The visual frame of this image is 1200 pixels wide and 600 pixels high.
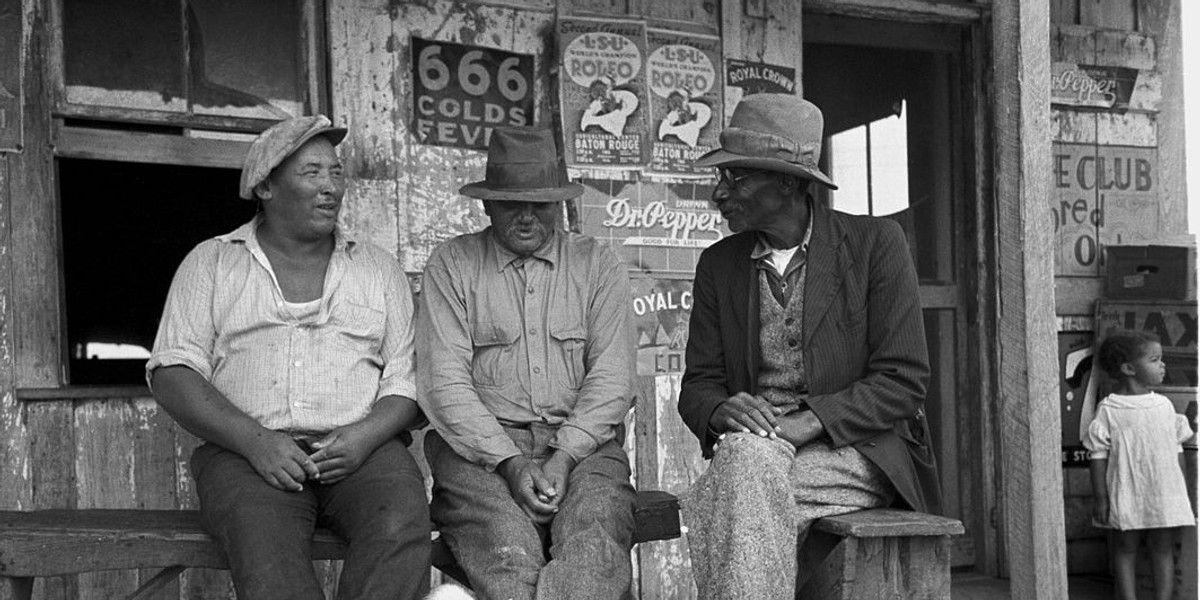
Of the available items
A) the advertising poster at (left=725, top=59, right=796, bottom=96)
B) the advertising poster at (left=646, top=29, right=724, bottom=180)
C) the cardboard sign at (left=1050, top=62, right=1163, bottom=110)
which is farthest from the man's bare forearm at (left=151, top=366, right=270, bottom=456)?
the cardboard sign at (left=1050, top=62, right=1163, bottom=110)

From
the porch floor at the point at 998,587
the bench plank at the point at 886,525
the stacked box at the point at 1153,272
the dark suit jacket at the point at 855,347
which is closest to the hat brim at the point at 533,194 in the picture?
the dark suit jacket at the point at 855,347

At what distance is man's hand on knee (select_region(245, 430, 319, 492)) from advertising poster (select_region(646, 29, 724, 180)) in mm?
1999

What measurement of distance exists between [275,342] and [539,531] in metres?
0.98

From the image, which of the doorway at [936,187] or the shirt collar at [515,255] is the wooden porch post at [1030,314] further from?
the doorway at [936,187]

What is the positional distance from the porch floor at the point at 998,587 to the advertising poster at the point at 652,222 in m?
1.93

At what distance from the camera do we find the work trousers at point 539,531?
11.1ft

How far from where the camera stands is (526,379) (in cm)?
385

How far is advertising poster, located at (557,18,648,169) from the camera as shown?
4828mm

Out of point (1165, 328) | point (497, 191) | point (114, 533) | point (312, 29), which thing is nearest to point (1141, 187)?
point (1165, 328)

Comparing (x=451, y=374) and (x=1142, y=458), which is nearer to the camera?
(x=451, y=374)

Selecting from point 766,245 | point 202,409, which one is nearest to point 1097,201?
point 766,245

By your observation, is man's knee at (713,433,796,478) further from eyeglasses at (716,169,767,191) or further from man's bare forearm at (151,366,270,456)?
man's bare forearm at (151,366,270,456)

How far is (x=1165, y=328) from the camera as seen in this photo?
18.5 feet

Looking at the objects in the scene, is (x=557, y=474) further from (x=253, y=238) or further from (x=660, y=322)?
(x=660, y=322)
